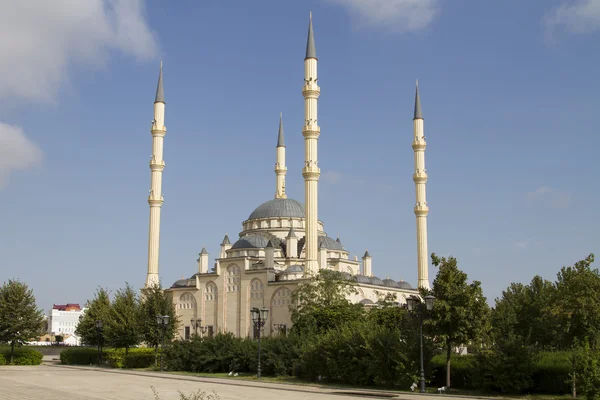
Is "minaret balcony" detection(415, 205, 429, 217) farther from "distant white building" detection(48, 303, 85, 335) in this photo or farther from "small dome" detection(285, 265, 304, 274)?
"distant white building" detection(48, 303, 85, 335)

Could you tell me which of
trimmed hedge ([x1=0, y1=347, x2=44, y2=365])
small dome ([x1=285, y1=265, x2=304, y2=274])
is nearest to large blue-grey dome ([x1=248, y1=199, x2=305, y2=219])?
small dome ([x1=285, y1=265, x2=304, y2=274])

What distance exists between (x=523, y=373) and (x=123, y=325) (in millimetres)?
28788

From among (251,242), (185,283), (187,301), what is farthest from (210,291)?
(251,242)

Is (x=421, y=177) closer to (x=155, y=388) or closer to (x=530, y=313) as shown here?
(x=530, y=313)

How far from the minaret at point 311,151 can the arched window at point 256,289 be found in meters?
7.59

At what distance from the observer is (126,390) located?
23.9 metres

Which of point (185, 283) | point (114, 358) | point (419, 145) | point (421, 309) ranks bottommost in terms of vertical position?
point (114, 358)

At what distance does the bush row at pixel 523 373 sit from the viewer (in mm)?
22312

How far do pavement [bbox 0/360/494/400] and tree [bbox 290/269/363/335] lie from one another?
14280mm

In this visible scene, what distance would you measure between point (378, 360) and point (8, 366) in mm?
25302

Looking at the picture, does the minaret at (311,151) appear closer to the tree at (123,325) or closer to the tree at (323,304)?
the tree at (323,304)

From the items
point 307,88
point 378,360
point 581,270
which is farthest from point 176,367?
point 307,88

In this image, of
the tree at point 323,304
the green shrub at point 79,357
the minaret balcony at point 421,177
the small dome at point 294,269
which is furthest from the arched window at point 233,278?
the minaret balcony at point 421,177

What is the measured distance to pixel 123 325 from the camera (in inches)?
1731
